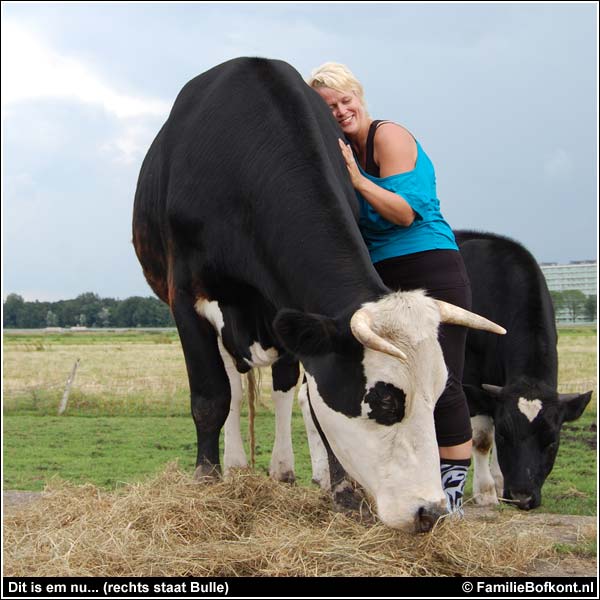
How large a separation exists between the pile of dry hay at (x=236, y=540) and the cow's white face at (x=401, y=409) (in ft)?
1.37

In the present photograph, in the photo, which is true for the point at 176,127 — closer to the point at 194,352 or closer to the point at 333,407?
the point at 194,352

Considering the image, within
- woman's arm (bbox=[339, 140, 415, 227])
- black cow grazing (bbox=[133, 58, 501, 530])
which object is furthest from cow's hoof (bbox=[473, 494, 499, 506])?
woman's arm (bbox=[339, 140, 415, 227])

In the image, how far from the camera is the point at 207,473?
5801 mm

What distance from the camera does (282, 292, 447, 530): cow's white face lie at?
3826 mm

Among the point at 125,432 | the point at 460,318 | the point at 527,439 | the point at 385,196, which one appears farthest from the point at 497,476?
the point at 125,432

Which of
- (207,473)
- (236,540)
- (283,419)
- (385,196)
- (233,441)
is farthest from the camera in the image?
(283,419)

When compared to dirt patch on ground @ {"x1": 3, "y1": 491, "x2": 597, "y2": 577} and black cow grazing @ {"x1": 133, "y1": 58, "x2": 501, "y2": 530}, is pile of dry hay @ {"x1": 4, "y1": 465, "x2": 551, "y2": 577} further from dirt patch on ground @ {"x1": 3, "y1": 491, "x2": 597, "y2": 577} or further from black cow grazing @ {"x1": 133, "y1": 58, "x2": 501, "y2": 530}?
black cow grazing @ {"x1": 133, "y1": 58, "x2": 501, "y2": 530}

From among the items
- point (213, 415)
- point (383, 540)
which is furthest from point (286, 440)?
point (383, 540)

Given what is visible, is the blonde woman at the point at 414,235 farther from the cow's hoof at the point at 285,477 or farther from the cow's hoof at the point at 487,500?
the cow's hoof at the point at 487,500

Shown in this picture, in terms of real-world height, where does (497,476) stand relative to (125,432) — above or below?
above

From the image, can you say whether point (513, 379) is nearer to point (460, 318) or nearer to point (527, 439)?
point (527, 439)

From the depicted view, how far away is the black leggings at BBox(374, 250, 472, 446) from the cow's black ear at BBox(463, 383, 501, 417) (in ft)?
9.44

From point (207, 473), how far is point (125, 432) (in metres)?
10.9
